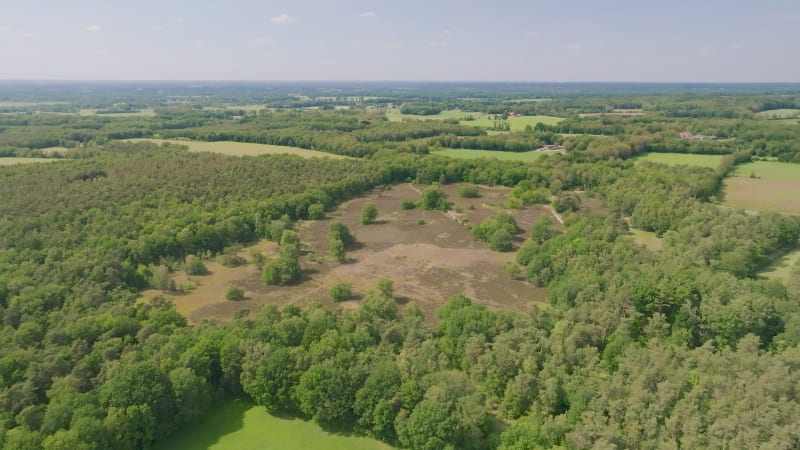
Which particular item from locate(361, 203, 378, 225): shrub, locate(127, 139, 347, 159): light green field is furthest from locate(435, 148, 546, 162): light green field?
locate(361, 203, 378, 225): shrub

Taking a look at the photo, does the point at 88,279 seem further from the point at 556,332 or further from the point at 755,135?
the point at 755,135

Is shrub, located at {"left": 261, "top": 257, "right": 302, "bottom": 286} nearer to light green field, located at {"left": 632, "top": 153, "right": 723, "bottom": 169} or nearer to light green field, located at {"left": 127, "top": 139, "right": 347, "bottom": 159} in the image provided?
light green field, located at {"left": 127, "top": 139, "right": 347, "bottom": 159}

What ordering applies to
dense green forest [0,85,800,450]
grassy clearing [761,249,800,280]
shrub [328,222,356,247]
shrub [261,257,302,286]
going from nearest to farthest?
dense green forest [0,85,800,450] < grassy clearing [761,249,800,280] < shrub [261,257,302,286] < shrub [328,222,356,247]

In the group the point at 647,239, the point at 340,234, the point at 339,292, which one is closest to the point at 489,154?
the point at 647,239

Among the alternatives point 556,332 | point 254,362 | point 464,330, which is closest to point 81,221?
point 254,362

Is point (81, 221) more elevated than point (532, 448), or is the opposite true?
point (81, 221)

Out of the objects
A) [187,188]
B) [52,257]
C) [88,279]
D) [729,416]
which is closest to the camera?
[729,416]

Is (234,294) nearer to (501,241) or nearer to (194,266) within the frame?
(194,266)

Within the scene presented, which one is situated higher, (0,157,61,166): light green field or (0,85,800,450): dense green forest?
(0,157,61,166): light green field
